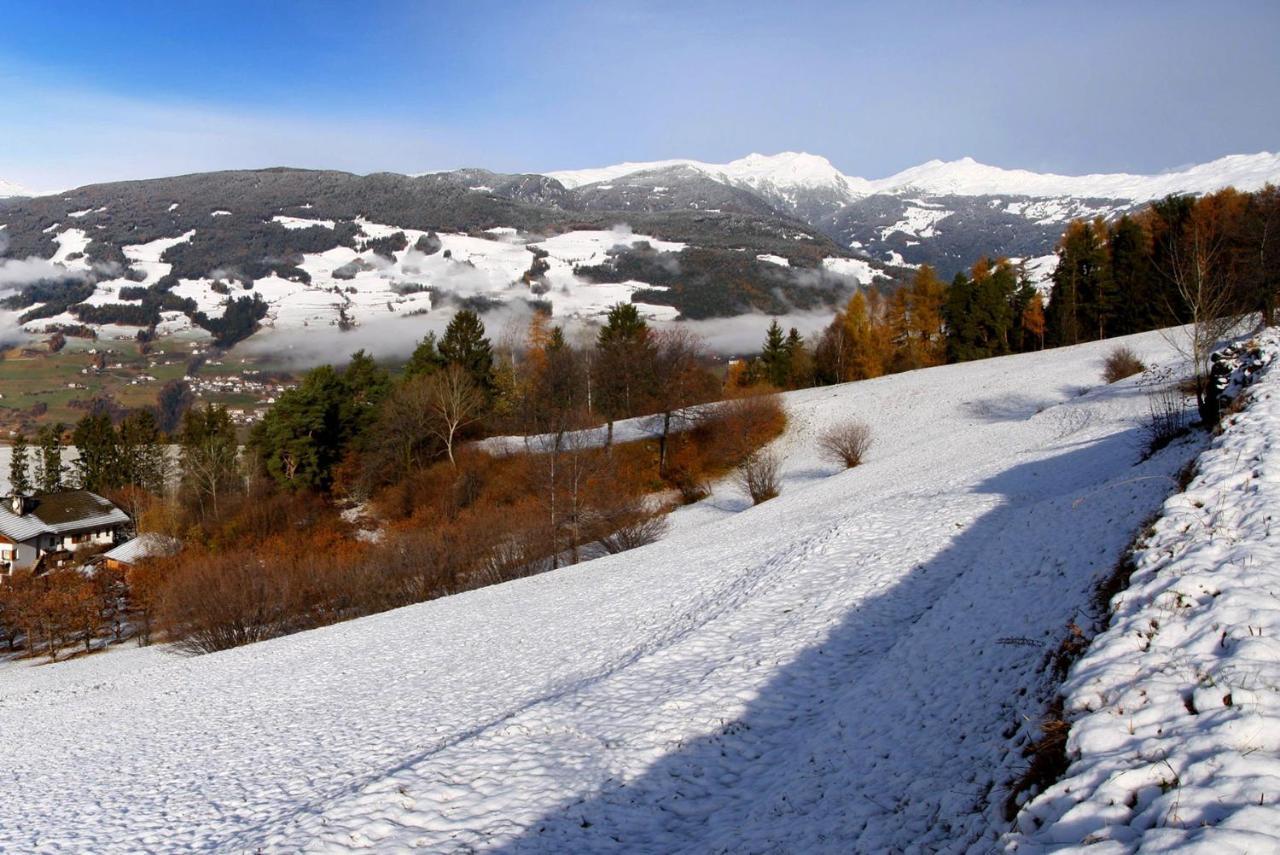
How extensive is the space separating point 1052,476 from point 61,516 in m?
85.0

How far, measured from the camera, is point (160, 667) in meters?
26.4

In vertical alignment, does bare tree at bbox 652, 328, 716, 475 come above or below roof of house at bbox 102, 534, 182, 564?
above

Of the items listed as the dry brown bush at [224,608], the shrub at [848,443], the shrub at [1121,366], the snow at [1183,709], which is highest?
the shrub at [1121,366]

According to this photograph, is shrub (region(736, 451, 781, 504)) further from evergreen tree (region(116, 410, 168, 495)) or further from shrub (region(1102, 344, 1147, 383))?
evergreen tree (region(116, 410, 168, 495))

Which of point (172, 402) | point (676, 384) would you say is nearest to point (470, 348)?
point (676, 384)

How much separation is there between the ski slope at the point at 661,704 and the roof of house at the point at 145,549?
3168 cm

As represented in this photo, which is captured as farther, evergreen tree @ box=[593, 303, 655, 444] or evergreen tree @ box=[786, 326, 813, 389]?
evergreen tree @ box=[786, 326, 813, 389]

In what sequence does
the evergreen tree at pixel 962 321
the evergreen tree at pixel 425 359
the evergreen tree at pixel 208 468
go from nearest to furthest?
1. the evergreen tree at pixel 208 468
2. the evergreen tree at pixel 425 359
3. the evergreen tree at pixel 962 321

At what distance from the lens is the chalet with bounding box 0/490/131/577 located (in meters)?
65.1

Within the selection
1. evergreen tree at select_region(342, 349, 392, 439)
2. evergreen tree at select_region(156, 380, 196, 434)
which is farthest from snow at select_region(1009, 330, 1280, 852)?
evergreen tree at select_region(156, 380, 196, 434)

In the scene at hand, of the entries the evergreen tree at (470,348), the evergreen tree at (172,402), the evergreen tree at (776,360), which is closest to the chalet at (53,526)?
the evergreen tree at (470,348)

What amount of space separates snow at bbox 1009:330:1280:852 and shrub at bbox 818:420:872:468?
32.9m

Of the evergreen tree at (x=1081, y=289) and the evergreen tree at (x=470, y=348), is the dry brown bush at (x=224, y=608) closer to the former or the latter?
the evergreen tree at (x=470, y=348)

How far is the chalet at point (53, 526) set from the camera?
65125 mm
